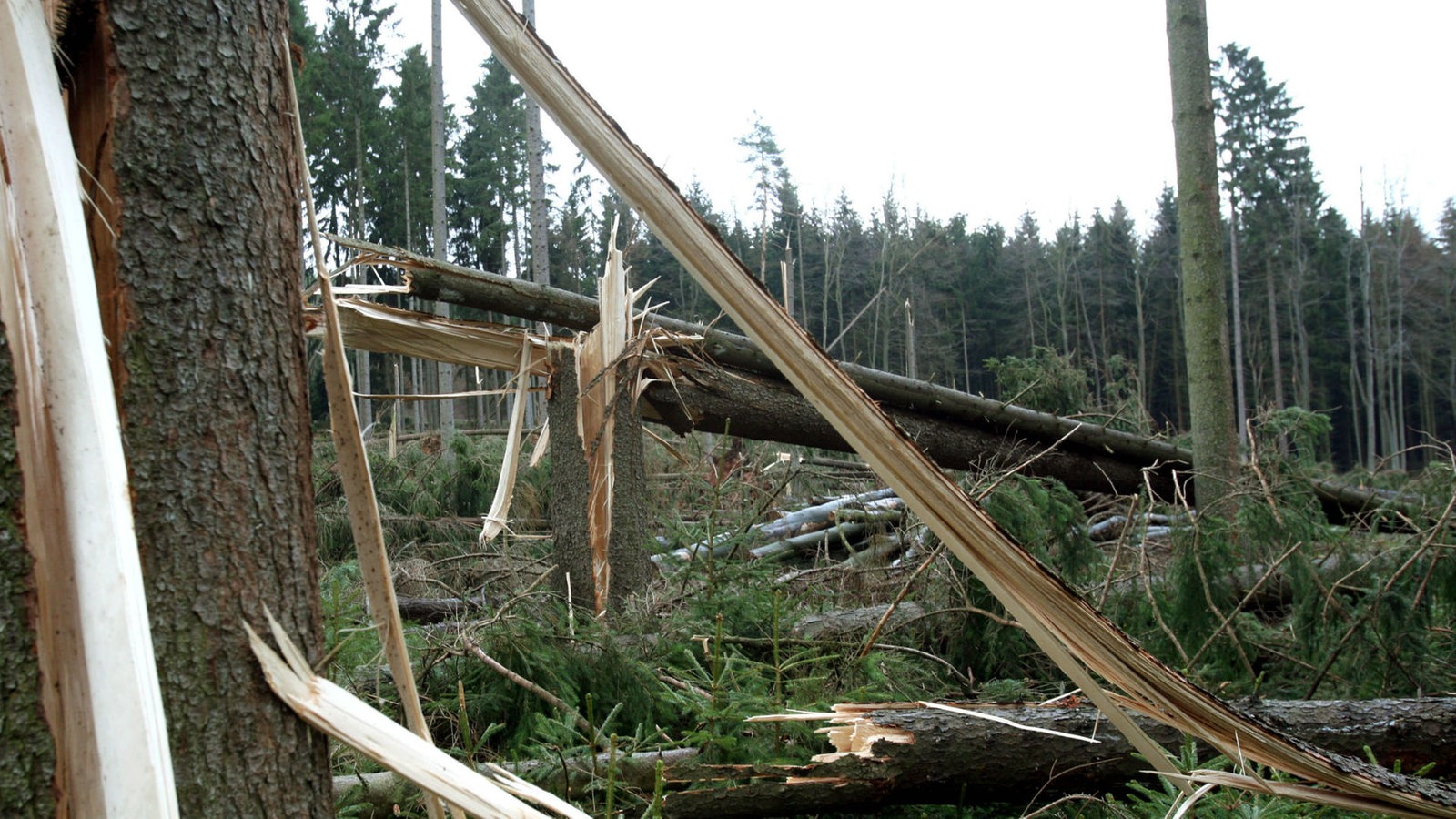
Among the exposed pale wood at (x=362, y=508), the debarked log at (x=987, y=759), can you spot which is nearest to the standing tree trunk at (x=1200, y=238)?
the debarked log at (x=987, y=759)

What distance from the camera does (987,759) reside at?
9.04 feet

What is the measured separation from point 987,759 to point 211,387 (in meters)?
2.43

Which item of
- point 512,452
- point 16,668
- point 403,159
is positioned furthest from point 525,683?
point 403,159

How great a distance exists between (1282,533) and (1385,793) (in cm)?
390

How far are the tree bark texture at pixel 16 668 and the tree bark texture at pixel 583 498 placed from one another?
3.94m

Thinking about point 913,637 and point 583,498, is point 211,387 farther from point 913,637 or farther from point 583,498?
point 913,637

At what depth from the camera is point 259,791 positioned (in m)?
1.21

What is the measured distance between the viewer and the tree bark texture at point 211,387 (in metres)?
1.17

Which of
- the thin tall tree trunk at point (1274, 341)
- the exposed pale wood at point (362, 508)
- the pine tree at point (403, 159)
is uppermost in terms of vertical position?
the pine tree at point (403, 159)

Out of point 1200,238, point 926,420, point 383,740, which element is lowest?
point 383,740

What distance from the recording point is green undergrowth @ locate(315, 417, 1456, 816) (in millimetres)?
2996

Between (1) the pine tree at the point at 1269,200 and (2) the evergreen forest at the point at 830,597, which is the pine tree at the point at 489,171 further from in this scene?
(1) the pine tree at the point at 1269,200

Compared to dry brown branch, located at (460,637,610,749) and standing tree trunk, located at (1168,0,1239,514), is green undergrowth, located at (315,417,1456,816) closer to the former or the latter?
dry brown branch, located at (460,637,610,749)

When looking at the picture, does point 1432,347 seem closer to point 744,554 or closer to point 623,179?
point 744,554
